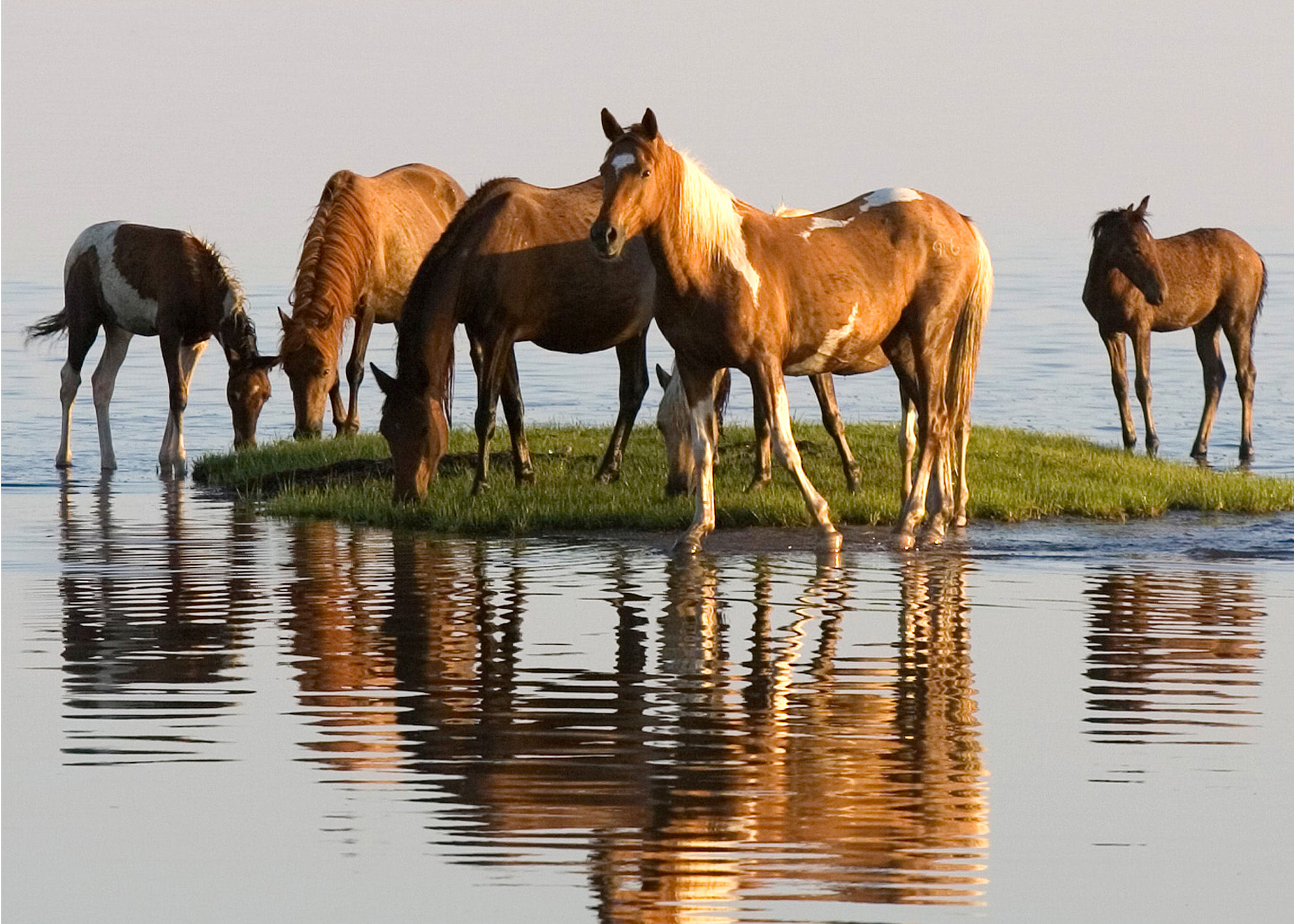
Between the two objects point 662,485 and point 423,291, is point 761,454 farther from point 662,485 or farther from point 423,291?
point 423,291

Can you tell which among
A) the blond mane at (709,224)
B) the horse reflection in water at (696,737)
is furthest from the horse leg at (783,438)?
the horse reflection in water at (696,737)

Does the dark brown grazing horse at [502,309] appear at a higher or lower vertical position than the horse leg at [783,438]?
higher

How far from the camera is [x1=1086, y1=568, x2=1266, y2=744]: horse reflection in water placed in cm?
727

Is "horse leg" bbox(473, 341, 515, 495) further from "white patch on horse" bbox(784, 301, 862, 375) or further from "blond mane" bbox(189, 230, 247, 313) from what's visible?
"blond mane" bbox(189, 230, 247, 313)

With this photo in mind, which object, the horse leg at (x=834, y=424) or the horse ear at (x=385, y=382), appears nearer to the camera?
the horse ear at (x=385, y=382)

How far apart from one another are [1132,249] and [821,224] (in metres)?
7.69

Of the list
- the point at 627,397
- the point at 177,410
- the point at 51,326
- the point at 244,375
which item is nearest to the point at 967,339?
the point at 627,397

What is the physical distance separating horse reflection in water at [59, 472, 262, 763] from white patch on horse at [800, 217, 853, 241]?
3.76 metres

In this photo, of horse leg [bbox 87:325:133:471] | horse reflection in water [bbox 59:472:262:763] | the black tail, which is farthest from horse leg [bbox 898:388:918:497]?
the black tail

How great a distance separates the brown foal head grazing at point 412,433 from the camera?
1348 cm

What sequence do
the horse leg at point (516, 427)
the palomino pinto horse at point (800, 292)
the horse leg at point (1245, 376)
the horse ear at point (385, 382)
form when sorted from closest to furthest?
the palomino pinto horse at point (800, 292)
the horse ear at point (385, 382)
the horse leg at point (516, 427)
the horse leg at point (1245, 376)

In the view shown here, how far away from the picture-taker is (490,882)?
530 cm

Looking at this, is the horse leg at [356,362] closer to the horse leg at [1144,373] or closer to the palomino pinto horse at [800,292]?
the palomino pinto horse at [800,292]

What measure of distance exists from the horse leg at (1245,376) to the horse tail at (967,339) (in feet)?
24.4
